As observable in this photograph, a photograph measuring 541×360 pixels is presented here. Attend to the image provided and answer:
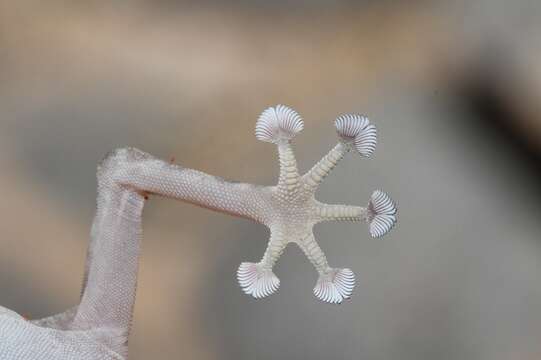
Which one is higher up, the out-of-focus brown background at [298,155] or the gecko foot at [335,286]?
the out-of-focus brown background at [298,155]

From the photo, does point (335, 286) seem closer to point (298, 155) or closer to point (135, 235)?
point (135, 235)

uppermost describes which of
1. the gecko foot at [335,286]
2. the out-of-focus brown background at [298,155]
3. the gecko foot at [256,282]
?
the out-of-focus brown background at [298,155]

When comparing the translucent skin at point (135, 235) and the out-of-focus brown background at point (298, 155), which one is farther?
the out-of-focus brown background at point (298, 155)

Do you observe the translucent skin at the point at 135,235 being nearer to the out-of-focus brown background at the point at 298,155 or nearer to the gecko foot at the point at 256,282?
the gecko foot at the point at 256,282

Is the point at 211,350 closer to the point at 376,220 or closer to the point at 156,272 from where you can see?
the point at 156,272

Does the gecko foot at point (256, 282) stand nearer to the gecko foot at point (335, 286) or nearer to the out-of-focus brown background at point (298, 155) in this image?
the gecko foot at point (335, 286)

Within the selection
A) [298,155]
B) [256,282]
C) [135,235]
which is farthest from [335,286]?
[298,155]

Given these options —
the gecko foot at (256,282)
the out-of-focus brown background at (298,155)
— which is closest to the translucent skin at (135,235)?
the gecko foot at (256,282)

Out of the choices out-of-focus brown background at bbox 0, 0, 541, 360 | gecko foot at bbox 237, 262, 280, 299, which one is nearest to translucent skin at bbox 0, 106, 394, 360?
gecko foot at bbox 237, 262, 280, 299
